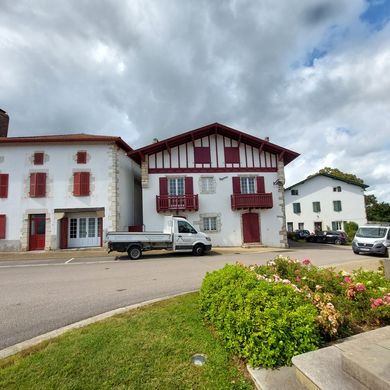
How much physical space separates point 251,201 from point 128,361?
55.0 ft

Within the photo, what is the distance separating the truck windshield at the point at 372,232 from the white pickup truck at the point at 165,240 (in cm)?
908

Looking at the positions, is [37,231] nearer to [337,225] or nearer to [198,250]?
[198,250]

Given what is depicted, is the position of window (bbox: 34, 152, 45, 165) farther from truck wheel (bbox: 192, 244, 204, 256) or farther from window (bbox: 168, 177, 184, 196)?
truck wheel (bbox: 192, 244, 204, 256)

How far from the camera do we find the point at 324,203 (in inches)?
1323

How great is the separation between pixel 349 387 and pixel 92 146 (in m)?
18.9

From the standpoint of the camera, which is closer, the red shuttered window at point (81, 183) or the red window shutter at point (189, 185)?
the red shuttered window at point (81, 183)

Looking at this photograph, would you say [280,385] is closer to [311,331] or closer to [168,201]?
[311,331]

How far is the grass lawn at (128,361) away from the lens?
2.44 m

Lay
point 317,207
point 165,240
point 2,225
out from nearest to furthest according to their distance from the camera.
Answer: point 165,240 → point 2,225 → point 317,207

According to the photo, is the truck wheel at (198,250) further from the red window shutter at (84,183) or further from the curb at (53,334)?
the curb at (53,334)

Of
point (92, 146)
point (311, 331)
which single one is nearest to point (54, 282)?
point (311, 331)

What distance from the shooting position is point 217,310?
11.8ft

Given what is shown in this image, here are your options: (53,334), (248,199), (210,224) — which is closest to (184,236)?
(210,224)

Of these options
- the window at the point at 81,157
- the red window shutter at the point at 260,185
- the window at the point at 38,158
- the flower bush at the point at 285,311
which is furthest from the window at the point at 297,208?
the flower bush at the point at 285,311
